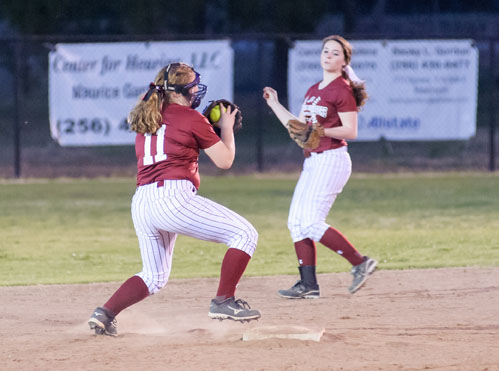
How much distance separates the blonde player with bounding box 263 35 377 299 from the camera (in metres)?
6.91

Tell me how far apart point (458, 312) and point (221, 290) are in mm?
1952

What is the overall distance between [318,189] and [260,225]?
4454 millimetres

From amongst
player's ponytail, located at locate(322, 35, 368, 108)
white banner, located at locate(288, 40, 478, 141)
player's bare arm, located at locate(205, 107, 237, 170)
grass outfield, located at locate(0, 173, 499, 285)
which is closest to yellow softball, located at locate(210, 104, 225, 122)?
player's bare arm, located at locate(205, 107, 237, 170)

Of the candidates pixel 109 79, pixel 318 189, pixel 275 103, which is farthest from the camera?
pixel 109 79

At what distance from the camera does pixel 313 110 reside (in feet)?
23.0

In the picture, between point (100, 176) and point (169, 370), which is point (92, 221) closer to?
point (100, 176)

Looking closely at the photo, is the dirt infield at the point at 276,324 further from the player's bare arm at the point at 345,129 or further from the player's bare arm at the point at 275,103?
the player's bare arm at the point at 275,103

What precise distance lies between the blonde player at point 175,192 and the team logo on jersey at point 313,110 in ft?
4.24

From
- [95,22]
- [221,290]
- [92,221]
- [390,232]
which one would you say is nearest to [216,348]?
[221,290]

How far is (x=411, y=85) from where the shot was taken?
1602cm

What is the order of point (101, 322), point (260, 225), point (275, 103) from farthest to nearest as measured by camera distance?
point (260, 225) < point (275, 103) < point (101, 322)

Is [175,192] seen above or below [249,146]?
above

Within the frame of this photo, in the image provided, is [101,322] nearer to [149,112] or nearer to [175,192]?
[175,192]

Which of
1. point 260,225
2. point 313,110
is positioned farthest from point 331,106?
point 260,225
